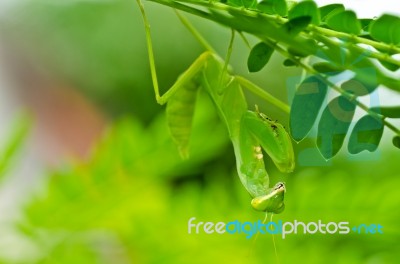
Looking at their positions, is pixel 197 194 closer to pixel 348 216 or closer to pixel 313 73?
pixel 348 216

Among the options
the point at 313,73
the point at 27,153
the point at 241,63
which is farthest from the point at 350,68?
the point at 27,153

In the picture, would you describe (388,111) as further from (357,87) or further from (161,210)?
(161,210)

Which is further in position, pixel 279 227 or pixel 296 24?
pixel 279 227

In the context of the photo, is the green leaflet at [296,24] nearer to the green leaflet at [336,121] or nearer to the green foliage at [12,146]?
the green leaflet at [336,121]

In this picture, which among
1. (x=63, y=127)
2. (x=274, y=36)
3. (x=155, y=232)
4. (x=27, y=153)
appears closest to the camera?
(x=274, y=36)

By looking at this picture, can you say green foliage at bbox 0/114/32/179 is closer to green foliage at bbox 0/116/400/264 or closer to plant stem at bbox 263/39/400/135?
green foliage at bbox 0/116/400/264

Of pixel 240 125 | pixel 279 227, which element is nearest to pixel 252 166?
pixel 240 125

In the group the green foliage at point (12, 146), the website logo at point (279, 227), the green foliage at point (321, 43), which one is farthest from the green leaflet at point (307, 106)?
the green foliage at point (12, 146)
